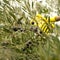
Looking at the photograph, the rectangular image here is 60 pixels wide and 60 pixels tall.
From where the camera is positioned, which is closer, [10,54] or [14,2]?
[10,54]

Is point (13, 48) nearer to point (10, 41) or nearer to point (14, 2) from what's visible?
point (10, 41)

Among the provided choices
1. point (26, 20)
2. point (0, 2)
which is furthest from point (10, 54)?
point (0, 2)

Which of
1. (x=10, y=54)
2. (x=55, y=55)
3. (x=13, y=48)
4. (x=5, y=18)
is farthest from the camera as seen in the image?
(x=5, y=18)

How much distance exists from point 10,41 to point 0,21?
17cm

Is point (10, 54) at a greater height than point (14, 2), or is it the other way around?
point (14, 2)

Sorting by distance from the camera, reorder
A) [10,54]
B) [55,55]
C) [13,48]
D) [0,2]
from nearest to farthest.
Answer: [55,55], [10,54], [13,48], [0,2]

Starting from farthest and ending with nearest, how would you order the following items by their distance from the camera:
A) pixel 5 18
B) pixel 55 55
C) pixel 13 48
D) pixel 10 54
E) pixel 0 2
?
pixel 0 2 → pixel 5 18 → pixel 13 48 → pixel 10 54 → pixel 55 55

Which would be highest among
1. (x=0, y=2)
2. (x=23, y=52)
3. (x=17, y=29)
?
(x=0, y=2)

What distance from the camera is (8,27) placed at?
941 mm

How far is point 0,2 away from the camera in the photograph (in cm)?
118

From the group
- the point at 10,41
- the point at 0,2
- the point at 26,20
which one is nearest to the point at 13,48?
the point at 10,41

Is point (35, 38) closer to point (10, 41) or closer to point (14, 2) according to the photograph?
point (10, 41)

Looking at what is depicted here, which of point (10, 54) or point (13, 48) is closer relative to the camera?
point (10, 54)

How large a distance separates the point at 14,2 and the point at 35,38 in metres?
0.34
